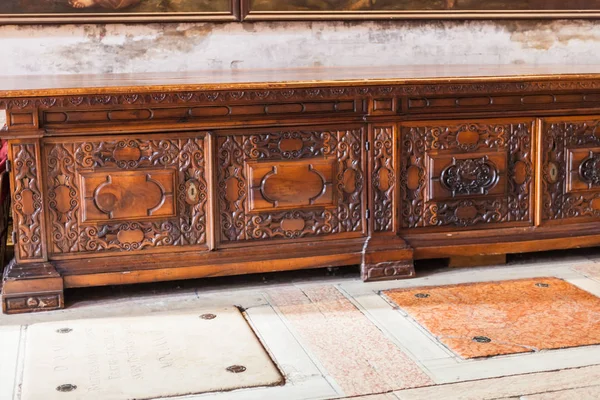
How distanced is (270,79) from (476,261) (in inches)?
57.0

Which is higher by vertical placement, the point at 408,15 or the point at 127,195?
the point at 408,15

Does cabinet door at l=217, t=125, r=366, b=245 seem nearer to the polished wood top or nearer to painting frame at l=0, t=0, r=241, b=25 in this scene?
the polished wood top

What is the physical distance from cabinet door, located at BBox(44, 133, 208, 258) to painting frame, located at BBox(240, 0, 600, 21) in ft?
5.14

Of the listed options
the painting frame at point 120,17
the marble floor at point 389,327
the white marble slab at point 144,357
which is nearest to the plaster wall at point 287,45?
the painting frame at point 120,17

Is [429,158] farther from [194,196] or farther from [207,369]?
[207,369]

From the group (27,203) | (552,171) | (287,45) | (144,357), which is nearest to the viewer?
(144,357)

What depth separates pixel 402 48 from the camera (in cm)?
554

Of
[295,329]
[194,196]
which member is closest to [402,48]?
[194,196]

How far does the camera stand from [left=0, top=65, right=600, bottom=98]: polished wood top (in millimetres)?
3652

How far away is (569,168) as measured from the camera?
443cm

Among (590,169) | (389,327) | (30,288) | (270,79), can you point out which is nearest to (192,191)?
(270,79)

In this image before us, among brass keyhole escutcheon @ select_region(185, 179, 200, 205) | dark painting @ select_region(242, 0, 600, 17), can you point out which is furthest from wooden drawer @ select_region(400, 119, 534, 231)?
dark painting @ select_region(242, 0, 600, 17)

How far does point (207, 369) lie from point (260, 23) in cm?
272

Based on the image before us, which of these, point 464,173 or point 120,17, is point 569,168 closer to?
point 464,173
